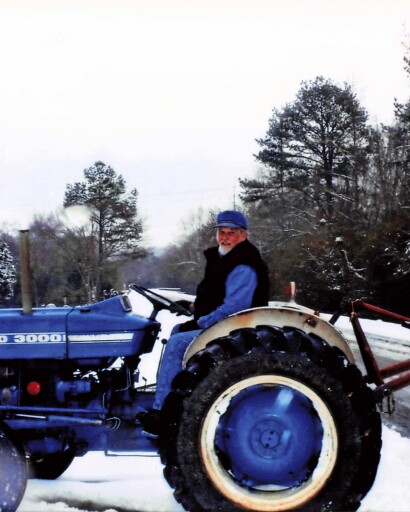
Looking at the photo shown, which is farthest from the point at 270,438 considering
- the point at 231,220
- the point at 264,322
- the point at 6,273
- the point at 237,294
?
the point at 6,273

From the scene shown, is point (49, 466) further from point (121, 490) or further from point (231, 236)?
point (231, 236)

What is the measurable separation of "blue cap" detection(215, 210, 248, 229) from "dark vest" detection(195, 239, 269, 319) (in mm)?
141

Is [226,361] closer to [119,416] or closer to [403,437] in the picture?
[119,416]

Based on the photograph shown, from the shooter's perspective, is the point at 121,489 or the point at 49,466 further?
the point at 49,466

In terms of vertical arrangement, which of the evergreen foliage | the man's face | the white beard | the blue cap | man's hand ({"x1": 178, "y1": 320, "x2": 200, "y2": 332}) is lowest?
the evergreen foliage

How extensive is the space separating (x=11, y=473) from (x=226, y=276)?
1556mm

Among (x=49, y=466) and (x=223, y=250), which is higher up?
(x=223, y=250)

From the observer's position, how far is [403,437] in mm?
5469

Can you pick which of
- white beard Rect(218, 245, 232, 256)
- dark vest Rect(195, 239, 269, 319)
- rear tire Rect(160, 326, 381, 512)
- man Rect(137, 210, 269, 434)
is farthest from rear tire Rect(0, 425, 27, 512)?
white beard Rect(218, 245, 232, 256)

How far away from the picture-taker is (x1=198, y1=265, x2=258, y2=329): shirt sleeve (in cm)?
322

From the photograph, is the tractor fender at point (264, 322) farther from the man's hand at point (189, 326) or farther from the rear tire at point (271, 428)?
the man's hand at point (189, 326)

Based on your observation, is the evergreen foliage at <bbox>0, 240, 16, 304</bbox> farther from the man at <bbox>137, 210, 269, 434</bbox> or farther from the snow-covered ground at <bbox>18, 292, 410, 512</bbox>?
the man at <bbox>137, 210, 269, 434</bbox>

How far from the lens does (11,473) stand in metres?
2.98

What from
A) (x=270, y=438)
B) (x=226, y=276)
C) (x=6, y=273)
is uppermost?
(x=226, y=276)
